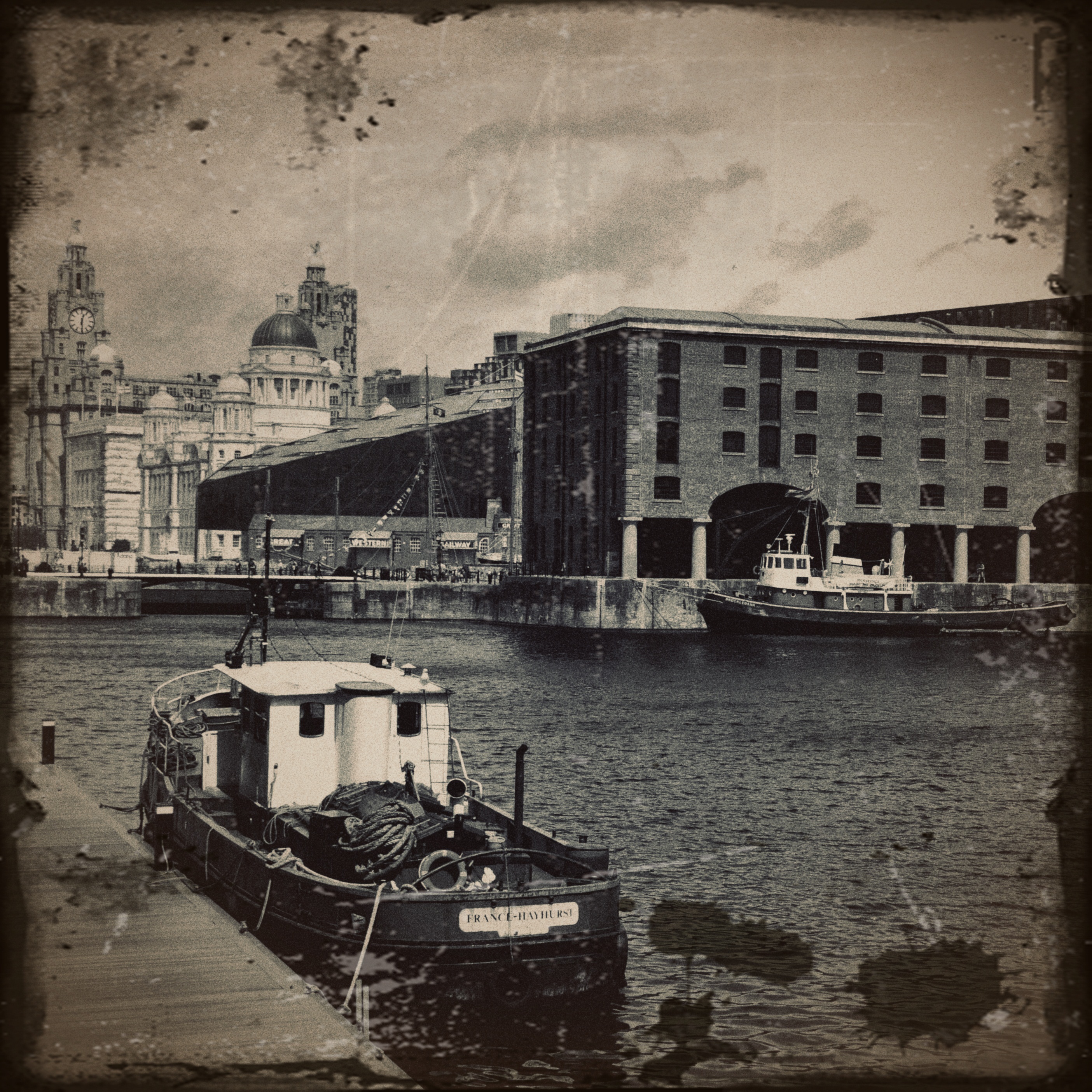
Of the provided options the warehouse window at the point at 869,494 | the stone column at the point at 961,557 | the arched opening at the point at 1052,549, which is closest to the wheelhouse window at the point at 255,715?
the warehouse window at the point at 869,494

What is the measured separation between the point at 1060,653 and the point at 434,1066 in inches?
2522

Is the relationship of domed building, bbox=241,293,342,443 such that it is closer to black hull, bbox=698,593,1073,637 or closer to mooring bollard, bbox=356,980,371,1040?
black hull, bbox=698,593,1073,637

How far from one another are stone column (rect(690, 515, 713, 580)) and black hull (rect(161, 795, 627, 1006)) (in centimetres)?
6372

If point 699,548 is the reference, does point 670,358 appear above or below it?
above

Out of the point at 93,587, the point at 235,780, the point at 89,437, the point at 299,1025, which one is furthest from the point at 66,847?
the point at 89,437

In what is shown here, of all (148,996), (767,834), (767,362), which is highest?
(767,362)

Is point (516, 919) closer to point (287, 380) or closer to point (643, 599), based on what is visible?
point (643, 599)

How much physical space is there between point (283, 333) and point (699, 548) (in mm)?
95490

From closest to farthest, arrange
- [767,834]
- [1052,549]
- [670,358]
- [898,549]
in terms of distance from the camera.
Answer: [767,834], [670,358], [898,549], [1052,549]

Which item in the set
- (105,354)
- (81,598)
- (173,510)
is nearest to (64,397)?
(105,354)

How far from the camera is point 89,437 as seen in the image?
171875 mm

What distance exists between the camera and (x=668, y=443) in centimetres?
7881

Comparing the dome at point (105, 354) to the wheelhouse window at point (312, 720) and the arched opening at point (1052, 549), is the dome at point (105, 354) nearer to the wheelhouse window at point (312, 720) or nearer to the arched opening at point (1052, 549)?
the arched opening at point (1052, 549)

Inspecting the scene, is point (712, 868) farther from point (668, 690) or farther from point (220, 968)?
point (668, 690)
